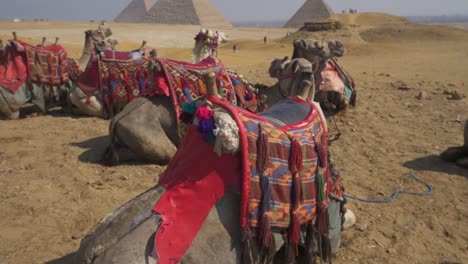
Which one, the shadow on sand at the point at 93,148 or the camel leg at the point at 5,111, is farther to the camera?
the camel leg at the point at 5,111

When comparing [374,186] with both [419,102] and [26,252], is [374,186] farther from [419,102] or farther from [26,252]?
[419,102]

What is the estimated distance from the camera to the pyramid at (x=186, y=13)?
12188 centimetres

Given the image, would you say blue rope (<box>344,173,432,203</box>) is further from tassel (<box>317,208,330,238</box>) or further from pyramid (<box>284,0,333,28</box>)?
pyramid (<box>284,0,333,28</box>)

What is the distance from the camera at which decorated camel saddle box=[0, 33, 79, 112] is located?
7.82m

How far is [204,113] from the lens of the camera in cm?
261

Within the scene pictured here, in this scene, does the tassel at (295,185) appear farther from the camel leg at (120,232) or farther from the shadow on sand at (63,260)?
the shadow on sand at (63,260)

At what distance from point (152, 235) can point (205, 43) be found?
497 centimetres

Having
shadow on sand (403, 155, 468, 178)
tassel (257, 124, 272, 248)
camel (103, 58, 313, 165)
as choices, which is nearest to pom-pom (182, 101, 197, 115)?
tassel (257, 124, 272, 248)

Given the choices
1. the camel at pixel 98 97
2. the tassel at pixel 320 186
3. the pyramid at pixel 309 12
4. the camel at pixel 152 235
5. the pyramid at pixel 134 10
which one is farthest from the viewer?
the pyramid at pixel 134 10

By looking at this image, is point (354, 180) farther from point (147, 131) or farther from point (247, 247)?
point (247, 247)

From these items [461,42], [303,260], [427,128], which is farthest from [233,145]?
[461,42]

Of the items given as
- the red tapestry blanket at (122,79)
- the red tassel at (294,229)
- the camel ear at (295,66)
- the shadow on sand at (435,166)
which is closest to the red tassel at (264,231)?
the red tassel at (294,229)

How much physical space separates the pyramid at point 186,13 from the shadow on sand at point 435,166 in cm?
11653

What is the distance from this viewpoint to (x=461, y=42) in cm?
2944
